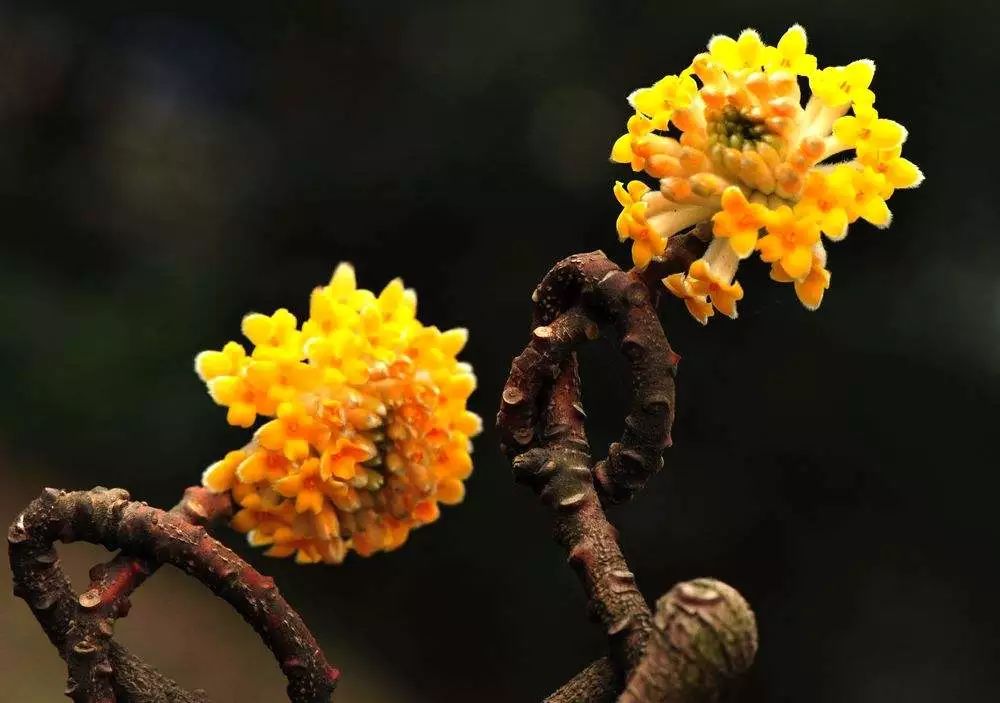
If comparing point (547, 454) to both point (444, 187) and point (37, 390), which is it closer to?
point (444, 187)

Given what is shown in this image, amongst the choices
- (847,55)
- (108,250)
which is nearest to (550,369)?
(847,55)

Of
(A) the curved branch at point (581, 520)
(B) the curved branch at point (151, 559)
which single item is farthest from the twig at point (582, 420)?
(B) the curved branch at point (151, 559)

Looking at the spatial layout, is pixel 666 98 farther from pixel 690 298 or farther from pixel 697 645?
pixel 697 645

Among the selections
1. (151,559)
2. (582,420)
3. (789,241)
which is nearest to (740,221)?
(789,241)

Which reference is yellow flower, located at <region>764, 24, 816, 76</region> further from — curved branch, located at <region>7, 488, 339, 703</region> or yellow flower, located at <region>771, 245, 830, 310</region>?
curved branch, located at <region>7, 488, 339, 703</region>

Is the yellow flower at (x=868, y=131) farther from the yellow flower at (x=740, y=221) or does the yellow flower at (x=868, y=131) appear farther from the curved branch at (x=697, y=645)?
the curved branch at (x=697, y=645)

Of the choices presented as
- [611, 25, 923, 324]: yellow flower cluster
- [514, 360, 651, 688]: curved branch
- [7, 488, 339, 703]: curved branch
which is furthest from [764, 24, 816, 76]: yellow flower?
[7, 488, 339, 703]: curved branch

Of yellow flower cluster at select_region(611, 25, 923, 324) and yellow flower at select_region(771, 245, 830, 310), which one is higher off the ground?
yellow flower cluster at select_region(611, 25, 923, 324)
